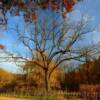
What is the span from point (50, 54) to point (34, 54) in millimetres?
3471

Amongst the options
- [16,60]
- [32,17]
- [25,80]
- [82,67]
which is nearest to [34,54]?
[16,60]

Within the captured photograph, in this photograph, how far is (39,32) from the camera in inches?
1804

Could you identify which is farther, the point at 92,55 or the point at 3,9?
the point at 92,55

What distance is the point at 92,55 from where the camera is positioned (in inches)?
1740

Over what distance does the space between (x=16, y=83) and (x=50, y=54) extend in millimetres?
12689

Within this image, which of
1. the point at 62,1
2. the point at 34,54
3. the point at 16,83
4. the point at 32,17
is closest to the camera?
the point at 62,1

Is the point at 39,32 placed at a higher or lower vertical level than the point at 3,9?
higher

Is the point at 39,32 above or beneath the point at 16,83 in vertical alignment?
above

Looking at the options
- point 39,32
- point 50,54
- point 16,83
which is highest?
point 39,32

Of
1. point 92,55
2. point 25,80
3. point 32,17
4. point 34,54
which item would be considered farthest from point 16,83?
point 32,17

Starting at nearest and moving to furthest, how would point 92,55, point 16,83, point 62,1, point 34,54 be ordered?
1. point 62,1
2. point 92,55
3. point 34,54
4. point 16,83

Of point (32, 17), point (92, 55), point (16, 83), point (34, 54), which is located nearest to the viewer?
point (32, 17)

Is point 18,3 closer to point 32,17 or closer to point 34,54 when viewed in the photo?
point 32,17

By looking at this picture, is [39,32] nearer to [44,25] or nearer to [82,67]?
[44,25]
